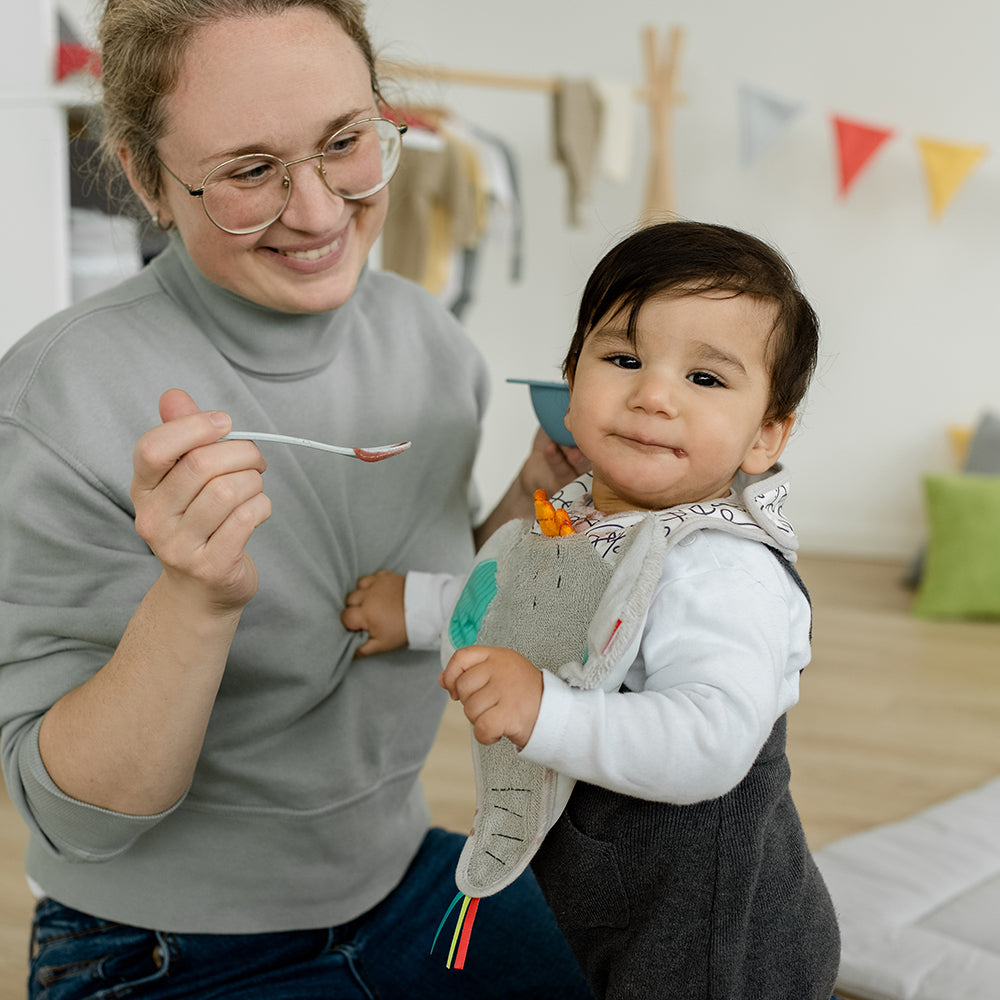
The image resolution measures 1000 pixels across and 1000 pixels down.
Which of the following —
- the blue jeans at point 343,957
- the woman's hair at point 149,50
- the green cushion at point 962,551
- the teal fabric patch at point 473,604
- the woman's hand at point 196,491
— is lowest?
the green cushion at point 962,551

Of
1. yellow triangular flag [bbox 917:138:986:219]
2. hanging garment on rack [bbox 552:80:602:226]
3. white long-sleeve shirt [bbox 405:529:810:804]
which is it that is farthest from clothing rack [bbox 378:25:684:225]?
white long-sleeve shirt [bbox 405:529:810:804]

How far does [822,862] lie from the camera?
1.88m

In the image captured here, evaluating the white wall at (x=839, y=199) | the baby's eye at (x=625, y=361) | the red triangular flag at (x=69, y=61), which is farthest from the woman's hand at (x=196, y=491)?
the white wall at (x=839, y=199)

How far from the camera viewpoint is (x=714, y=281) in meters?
0.86

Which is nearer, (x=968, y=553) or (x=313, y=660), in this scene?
(x=313, y=660)

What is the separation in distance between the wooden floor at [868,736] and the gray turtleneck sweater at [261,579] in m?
0.75

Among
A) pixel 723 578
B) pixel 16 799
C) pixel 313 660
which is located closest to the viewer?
pixel 723 578

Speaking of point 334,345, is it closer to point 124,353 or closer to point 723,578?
point 124,353

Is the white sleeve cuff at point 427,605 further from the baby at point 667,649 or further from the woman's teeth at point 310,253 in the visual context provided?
the woman's teeth at point 310,253

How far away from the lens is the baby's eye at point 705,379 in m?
0.87

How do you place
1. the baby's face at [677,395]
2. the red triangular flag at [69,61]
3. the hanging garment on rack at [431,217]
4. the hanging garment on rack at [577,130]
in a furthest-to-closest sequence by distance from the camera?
the hanging garment on rack at [577,130] < the hanging garment on rack at [431,217] < the red triangular flag at [69,61] < the baby's face at [677,395]

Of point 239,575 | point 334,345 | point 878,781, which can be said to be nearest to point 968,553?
point 878,781

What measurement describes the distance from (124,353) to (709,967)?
755 mm

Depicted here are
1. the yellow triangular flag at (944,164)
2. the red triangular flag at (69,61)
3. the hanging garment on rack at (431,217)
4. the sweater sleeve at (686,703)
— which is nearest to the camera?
the sweater sleeve at (686,703)
